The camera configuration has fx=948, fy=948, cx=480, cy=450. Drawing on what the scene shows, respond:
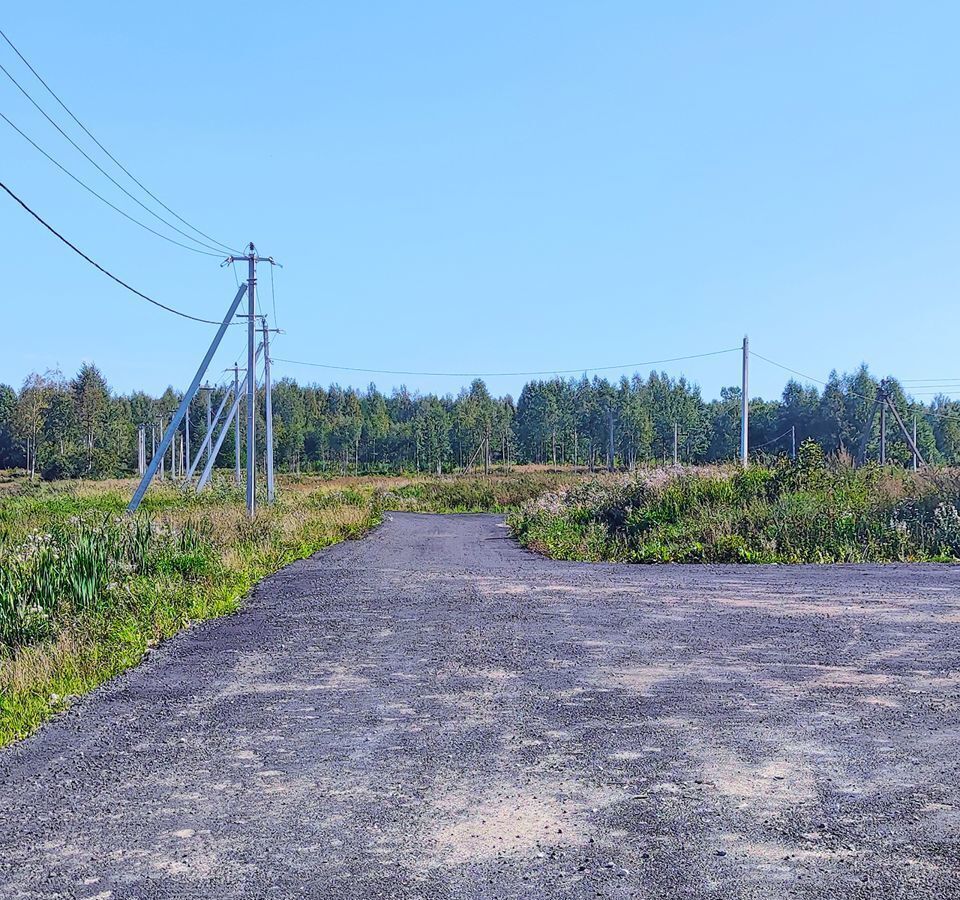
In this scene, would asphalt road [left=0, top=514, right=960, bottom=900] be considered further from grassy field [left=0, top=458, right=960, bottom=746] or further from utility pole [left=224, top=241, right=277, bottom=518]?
utility pole [left=224, top=241, right=277, bottom=518]

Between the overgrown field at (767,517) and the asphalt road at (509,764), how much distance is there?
7483mm

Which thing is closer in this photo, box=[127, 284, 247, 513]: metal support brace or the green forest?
box=[127, 284, 247, 513]: metal support brace

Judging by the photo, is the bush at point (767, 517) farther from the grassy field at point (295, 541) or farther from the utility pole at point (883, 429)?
the utility pole at point (883, 429)

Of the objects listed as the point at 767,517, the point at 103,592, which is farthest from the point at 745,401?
the point at 103,592

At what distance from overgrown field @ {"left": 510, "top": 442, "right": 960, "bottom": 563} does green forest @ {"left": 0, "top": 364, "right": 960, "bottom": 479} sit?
56.2 meters

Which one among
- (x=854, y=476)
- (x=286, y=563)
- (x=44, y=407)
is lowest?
(x=286, y=563)

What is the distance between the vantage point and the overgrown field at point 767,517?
17.5 meters

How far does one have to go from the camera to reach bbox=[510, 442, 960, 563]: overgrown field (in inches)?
688

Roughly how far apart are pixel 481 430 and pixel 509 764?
90.2 metres

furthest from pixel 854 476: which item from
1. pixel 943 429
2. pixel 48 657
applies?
pixel 943 429

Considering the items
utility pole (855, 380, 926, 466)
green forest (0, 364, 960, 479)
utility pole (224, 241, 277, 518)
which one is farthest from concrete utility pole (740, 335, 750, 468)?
green forest (0, 364, 960, 479)

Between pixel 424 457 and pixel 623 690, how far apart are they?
297 ft

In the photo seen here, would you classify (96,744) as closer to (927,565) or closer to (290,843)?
(290,843)

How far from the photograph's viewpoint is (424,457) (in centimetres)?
9738
